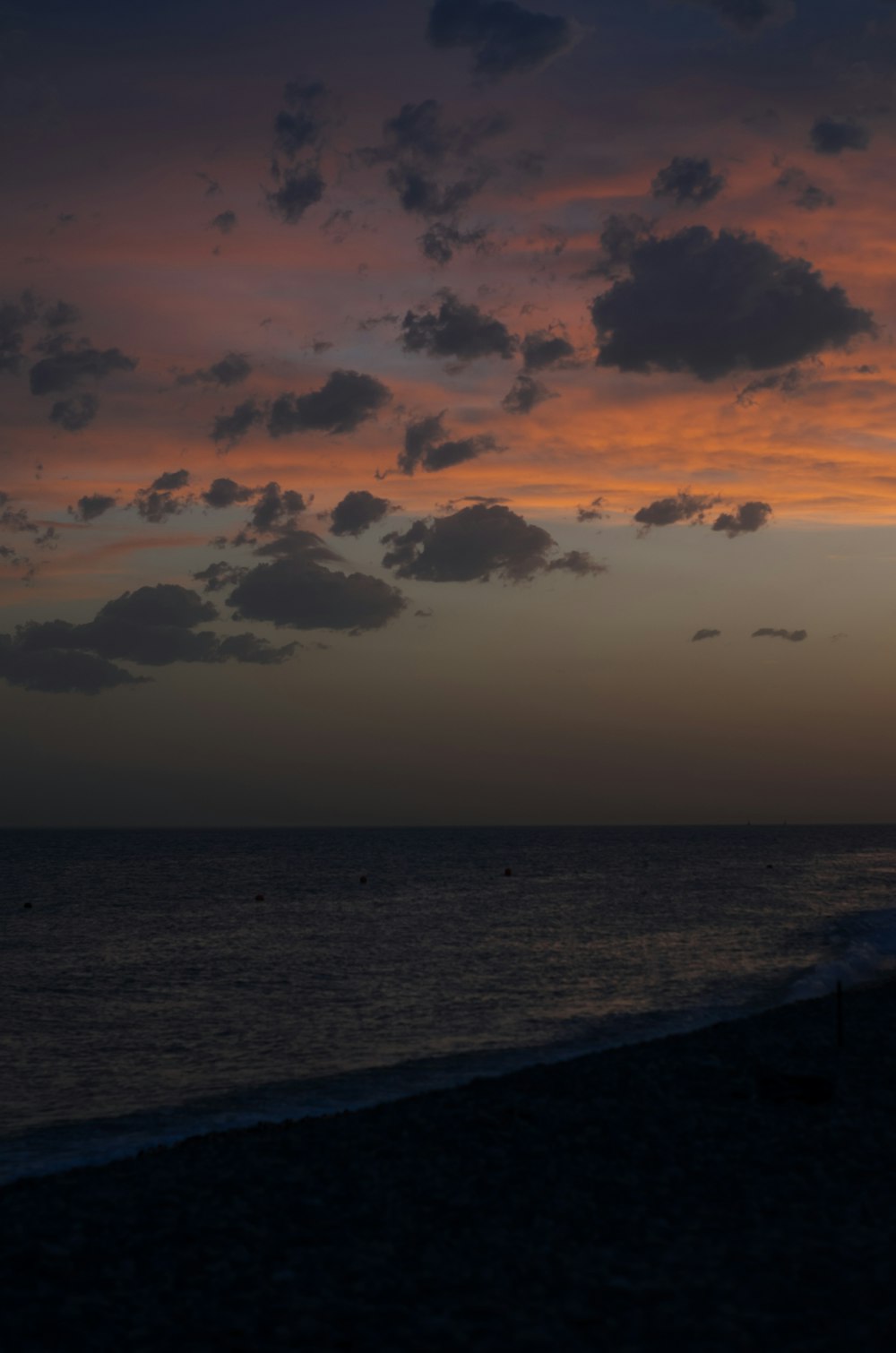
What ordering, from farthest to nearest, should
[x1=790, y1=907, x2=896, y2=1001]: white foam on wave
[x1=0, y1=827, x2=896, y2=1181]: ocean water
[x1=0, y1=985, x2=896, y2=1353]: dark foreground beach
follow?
[x1=790, y1=907, x2=896, y2=1001]: white foam on wave, [x1=0, y1=827, x2=896, y2=1181]: ocean water, [x1=0, y1=985, x2=896, y2=1353]: dark foreground beach

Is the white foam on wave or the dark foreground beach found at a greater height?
the dark foreground beach

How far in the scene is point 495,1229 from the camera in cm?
1611

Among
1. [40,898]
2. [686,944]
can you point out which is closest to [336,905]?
[40,898]

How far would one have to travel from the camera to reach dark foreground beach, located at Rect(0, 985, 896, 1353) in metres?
13.1

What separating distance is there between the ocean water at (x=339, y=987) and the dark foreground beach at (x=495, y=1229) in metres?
3.99

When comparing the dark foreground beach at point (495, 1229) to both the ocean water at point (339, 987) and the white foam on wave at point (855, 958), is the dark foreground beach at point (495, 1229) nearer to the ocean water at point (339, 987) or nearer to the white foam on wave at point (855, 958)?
the ocean water at point (339, 987)

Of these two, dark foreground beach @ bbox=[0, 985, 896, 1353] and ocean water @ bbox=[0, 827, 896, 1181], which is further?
ocean water @ bbox=[0, 827, 896, 1181]

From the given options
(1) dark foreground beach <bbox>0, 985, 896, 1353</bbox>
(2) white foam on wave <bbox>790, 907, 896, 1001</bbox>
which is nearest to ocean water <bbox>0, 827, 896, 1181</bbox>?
(2) white foam on wave <bbox>790, 907, 896, 1001</bbox>

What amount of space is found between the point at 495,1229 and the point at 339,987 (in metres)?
29.6

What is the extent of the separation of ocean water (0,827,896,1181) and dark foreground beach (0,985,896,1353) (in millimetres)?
3995

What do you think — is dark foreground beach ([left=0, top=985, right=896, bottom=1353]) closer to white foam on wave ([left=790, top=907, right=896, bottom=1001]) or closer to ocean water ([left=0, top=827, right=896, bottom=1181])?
ocean water ([left=0, top=827, right=896, bottom=1181])

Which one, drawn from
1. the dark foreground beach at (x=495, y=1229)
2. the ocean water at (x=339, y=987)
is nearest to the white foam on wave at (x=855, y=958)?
the ocean water at (x=339, y=987)

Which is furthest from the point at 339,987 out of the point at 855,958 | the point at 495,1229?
the point at 495,1229

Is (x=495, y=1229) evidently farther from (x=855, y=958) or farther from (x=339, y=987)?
(x=855, y=958)
